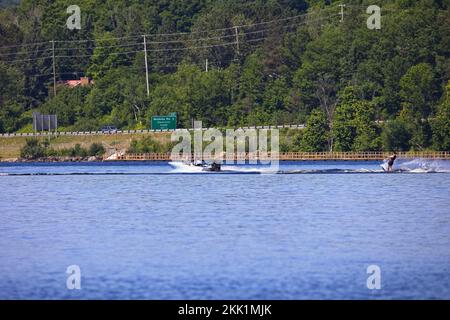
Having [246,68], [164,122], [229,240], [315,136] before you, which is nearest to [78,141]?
[164,122]

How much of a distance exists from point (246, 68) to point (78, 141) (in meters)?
26.6

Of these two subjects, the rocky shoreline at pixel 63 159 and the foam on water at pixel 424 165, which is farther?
the rocky shoreline at pixel 63 159

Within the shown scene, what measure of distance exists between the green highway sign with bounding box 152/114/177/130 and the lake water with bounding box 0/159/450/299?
190 feet

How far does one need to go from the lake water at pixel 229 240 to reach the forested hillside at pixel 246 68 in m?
→ 43.7

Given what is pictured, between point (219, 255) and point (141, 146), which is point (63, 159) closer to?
point (141, 146)

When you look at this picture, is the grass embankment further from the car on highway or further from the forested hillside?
the forested hillside

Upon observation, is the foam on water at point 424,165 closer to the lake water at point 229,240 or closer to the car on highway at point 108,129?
the lake water at point 229,240

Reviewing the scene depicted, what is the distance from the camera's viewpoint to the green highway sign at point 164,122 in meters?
148

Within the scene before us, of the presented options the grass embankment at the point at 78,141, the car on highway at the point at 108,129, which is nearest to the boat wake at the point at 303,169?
the grass embankment at the point at 78,141

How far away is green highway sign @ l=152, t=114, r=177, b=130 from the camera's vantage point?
5827 inches

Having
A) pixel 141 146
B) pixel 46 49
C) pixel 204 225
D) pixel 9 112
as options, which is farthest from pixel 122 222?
pixel 46 49

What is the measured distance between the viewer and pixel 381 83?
142m

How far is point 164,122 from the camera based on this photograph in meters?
148

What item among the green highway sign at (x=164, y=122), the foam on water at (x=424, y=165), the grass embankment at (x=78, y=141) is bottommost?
the foam on water at (x=424, y=165)
